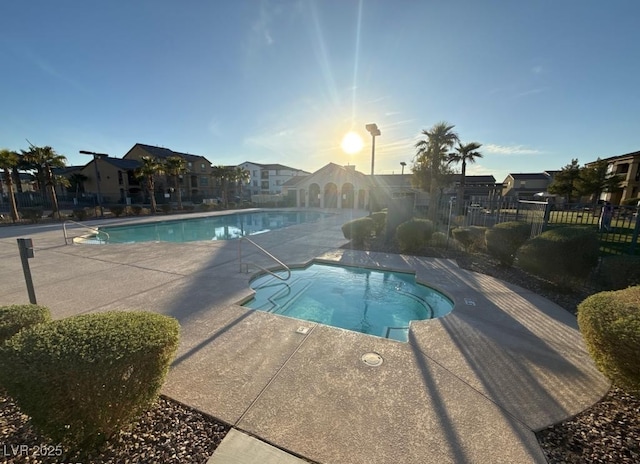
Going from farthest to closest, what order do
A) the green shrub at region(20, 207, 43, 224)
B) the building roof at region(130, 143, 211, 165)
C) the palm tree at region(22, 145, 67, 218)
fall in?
1. the building roof at region(130, 143, 211, 165)
2. the palm tree at region(22, 145, 67, 218)
3. the green shrub at region(20, 207, 43, 224)

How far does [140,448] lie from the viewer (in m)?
2.14

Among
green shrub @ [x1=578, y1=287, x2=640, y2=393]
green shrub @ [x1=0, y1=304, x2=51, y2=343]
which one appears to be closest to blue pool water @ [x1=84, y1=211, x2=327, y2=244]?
green shrub @ [x1=0, y1=304, x2=51, y2=343]

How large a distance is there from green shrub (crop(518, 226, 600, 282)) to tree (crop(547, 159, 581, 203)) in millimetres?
34942

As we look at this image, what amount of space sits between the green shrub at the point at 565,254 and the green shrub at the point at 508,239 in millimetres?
1162

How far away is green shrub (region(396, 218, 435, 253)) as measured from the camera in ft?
30.7

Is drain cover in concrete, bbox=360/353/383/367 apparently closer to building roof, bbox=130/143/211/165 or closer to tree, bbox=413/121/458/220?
tree, bbox=413/121/458/220

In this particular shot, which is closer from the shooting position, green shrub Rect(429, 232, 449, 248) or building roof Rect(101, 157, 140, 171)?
green shrub Rect(429, 232, 449, 248)

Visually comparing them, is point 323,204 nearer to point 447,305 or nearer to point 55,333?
point 447,305

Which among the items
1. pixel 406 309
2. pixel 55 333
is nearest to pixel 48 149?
pixel 55 333

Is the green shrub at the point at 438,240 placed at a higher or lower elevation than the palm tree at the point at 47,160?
lower

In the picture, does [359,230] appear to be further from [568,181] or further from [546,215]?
[568,181]

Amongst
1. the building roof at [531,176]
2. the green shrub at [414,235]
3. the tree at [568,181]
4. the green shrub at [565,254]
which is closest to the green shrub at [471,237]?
the green shrub at [414,235]

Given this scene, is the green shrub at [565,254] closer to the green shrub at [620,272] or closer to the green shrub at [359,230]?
the green shrub at [620,272]

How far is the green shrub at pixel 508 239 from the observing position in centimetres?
724
